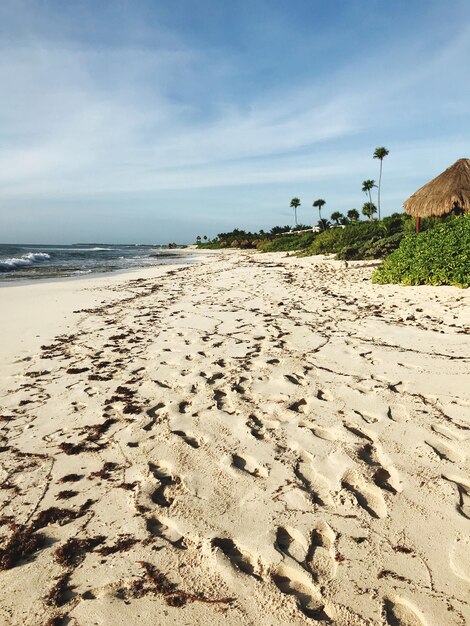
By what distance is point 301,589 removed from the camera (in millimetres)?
1752

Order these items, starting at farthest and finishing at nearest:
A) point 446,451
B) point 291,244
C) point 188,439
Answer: point 291,244 → point 188,439 → point 446,451

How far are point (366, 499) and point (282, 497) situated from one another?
1.59 feet

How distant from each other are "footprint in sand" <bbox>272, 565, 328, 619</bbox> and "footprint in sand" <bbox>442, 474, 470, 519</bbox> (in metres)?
0.98

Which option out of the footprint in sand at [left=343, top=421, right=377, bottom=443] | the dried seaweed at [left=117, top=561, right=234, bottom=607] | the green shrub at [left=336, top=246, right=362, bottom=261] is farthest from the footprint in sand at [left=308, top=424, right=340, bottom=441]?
the green shrub at [left=336, top=246, right=362, bottom=261]

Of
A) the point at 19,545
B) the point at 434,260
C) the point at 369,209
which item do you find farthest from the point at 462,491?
the point at 369,209

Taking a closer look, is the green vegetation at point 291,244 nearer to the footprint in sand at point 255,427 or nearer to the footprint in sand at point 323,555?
the footprint in sand at point 255,427

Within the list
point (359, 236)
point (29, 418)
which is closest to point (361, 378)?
point (29, 418)

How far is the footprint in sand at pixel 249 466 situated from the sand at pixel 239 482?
1 centimetres

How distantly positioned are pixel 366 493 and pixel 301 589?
30.7 inches

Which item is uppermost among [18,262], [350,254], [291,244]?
[291,244]

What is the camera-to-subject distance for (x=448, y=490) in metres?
2.30

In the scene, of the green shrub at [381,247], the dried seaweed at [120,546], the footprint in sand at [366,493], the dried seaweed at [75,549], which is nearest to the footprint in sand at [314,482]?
the footprint in sand at [366,493]

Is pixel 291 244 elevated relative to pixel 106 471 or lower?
elevated

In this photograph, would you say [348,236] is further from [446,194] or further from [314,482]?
[314,482]
